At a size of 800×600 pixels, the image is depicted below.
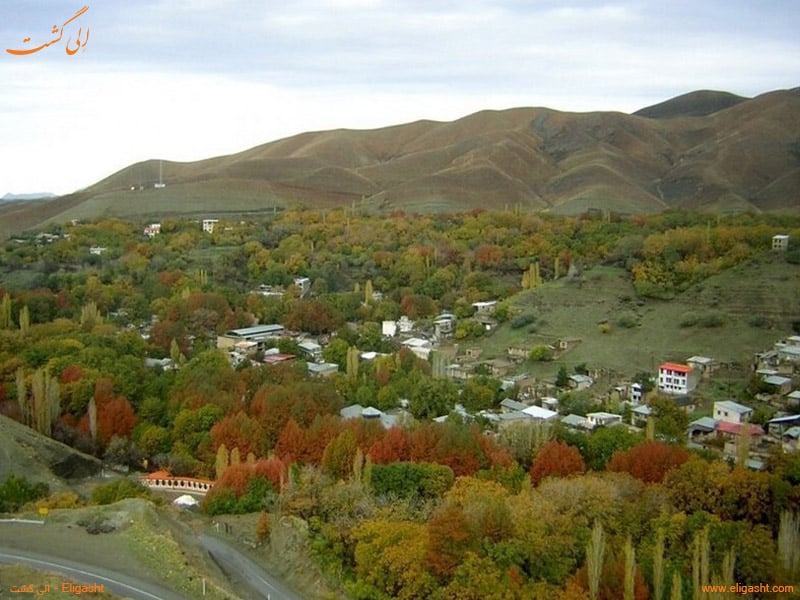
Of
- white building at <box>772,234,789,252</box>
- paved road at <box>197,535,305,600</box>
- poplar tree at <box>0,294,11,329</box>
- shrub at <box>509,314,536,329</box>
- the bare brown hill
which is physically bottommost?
paved road at <box>197,535,305,600</box>

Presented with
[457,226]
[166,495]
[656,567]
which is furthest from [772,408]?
[457,226]

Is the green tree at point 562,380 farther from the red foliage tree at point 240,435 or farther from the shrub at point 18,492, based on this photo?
the shrub at point 18,492

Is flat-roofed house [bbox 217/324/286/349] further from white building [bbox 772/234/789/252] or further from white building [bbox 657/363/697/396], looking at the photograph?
white building [bbox 772/234/789/252]

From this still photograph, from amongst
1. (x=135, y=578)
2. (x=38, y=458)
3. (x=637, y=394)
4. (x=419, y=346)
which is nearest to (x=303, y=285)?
(x=419, y=346)

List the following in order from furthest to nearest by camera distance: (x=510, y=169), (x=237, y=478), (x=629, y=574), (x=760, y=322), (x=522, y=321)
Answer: (x=510, y=169), (x=522, y=321), (x=760, y=322), (x=237, y=478), (x=629, y=574)

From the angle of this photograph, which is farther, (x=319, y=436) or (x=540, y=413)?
(x=540, y=413)

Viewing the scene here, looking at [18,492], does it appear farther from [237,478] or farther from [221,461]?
[221,461]

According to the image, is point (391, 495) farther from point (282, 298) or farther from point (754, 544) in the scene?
point (282, 298)

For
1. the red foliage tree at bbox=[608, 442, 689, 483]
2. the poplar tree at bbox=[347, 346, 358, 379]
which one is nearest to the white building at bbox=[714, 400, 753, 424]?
the red foliage tree at bbox=[608, 442, 689, 483]
